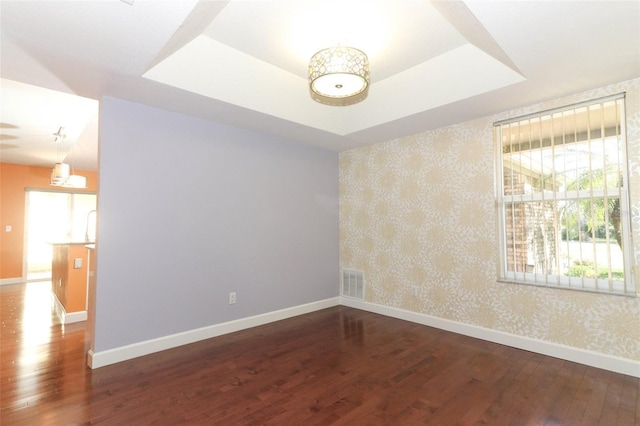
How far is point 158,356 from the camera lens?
292cm

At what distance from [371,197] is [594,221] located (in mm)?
2510

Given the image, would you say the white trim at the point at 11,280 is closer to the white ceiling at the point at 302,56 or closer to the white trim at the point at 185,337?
the white ceiling at the point at 302,56

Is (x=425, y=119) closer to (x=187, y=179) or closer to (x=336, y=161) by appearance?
(x=336, y=161)

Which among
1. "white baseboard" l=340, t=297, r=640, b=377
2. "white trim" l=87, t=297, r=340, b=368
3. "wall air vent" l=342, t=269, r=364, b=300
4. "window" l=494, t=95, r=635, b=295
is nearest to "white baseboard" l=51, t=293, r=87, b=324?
"white trim" l=87, t=297, r=340, b=368

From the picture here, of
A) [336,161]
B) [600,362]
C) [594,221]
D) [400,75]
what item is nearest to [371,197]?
[336,161]

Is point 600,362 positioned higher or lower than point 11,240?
lower

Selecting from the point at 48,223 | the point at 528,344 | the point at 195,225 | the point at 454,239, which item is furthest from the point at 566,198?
the point at 48,223

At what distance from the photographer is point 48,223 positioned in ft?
24.6

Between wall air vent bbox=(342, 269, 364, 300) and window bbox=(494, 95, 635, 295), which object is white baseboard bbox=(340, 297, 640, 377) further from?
window bbox=(494, 95, 635, 295)

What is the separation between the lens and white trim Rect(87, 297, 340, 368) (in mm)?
2723

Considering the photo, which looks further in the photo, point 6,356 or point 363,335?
point 363,335

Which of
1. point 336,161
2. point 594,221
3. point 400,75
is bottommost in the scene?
point 594,221

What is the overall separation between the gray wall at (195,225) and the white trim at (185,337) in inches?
2.6

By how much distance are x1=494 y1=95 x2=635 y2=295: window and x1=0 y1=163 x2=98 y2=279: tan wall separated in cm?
939
